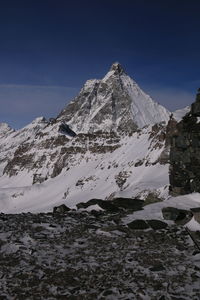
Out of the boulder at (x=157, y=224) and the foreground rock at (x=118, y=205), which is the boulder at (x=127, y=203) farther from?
the boulder at (x=157, y=224)

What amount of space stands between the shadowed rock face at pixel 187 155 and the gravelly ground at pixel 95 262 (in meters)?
9.07

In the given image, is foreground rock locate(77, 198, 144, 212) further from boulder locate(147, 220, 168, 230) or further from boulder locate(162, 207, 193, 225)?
Result: boulder locate(147, 220, 168, 230)

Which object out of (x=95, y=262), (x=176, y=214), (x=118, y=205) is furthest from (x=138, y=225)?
(x=118, y=205)

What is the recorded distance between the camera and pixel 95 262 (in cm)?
1229

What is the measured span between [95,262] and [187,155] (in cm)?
1495

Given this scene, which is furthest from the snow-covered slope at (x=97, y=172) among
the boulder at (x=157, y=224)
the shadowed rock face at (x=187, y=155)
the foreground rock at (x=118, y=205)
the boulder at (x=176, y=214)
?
the boulder at (x=157, y=224)

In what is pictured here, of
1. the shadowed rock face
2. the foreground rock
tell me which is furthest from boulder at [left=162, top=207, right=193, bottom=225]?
the shadowed rock face

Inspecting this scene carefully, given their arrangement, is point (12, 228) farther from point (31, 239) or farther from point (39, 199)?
point (39, 199)

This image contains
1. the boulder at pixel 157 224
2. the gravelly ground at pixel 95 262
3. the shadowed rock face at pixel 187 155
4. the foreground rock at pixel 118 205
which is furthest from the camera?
the shadowed rock face at pixel 187 155

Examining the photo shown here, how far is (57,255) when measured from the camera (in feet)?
42.2

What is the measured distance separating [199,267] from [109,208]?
10.7 m

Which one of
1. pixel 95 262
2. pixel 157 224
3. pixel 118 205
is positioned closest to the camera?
pixel 95 262

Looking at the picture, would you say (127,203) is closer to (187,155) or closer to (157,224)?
(187,155)

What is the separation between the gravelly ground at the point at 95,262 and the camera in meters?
9.95
